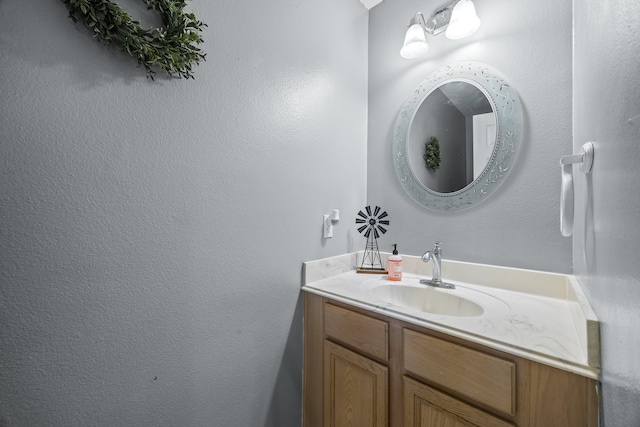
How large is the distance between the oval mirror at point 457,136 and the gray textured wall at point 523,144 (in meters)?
0.05

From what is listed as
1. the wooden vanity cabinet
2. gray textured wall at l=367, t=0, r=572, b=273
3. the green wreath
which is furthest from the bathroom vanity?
the green wreath

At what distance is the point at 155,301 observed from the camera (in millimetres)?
818

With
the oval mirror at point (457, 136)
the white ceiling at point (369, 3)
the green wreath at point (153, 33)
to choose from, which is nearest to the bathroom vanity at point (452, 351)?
the oval mirror at point (457, 136)

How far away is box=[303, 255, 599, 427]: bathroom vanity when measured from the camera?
25.7 inches

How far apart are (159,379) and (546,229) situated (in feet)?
5.13

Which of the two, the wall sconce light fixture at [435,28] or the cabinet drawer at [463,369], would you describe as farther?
the wall sconce light fixture at [435,28]

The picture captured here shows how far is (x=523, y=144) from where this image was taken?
1147 millimetres

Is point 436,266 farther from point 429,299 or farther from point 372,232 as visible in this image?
point 372,232

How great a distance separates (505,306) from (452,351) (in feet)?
1.11

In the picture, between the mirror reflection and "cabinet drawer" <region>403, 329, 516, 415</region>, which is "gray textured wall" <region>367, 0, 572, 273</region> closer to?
the mirror reflection

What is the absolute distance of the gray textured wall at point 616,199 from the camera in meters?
0.35

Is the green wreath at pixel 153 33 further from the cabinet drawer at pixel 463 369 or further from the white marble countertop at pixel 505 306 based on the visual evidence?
the cabinet drawer at pixel 463 369

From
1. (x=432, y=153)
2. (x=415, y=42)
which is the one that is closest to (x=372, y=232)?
(x=432, y=153)

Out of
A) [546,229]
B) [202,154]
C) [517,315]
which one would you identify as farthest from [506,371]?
[202,154]
